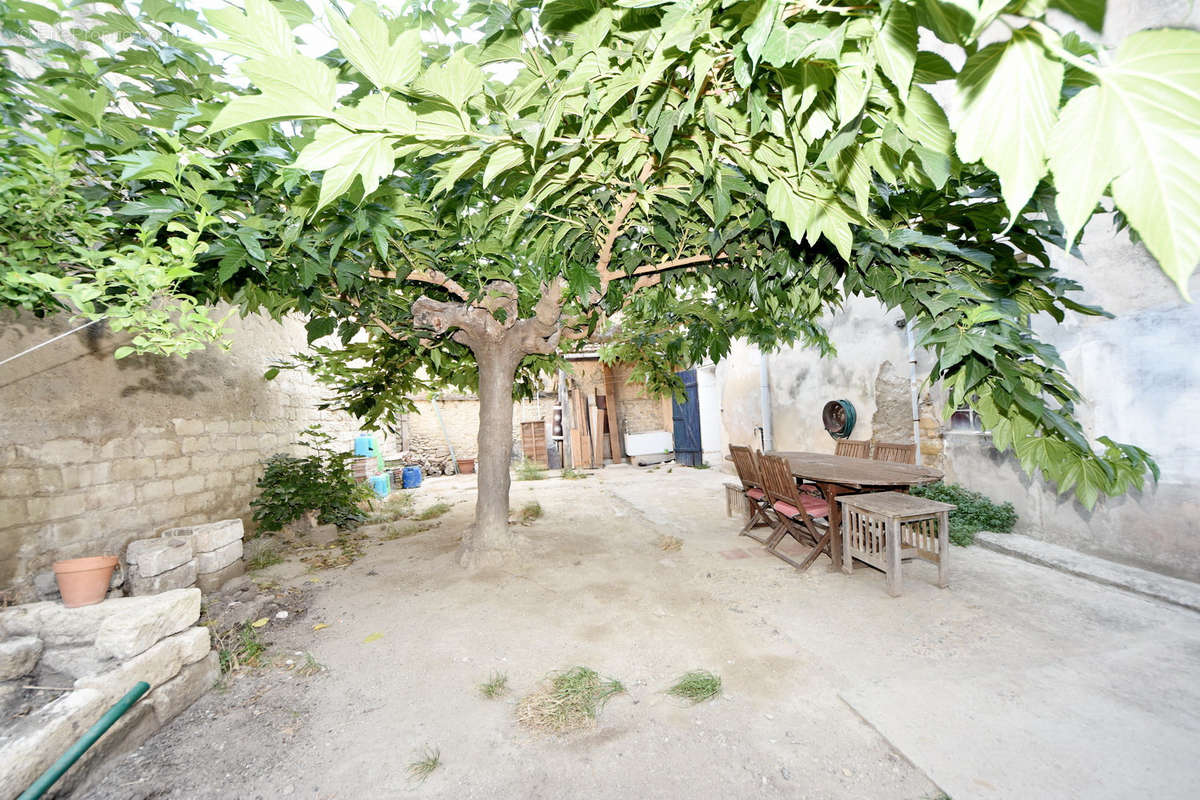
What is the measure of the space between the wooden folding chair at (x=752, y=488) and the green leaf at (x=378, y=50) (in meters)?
4.40

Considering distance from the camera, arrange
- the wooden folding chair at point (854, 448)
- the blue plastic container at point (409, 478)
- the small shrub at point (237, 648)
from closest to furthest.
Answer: the small shrub at point (237, 648), the wooden folding chair at point (854, 448), the blue plastic container at point (409, 478)

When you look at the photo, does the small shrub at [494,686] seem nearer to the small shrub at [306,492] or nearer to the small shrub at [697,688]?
the small shrub at [697,688]

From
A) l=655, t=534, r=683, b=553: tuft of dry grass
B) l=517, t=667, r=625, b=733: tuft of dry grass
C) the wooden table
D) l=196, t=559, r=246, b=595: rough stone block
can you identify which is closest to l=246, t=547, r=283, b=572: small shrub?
l=196, t=559, r=246, b=595: rough stone block

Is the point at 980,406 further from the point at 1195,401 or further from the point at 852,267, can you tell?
the point at 1195,401

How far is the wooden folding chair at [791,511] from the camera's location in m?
3.93

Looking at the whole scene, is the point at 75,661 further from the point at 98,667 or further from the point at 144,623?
the point at 144,623

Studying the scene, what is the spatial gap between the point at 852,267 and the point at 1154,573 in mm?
4055

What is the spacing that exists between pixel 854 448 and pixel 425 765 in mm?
5551

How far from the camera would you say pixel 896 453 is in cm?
522

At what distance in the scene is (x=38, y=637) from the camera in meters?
2.26

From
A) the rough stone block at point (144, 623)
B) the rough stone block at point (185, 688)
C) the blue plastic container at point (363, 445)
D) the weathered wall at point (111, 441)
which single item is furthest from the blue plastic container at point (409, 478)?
the rough stone block at point (144, 623)

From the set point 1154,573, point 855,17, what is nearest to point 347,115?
point 855,17

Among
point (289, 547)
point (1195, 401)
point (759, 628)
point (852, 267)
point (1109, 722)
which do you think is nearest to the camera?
point (852, 267)

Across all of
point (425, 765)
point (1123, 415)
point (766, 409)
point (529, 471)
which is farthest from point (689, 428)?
point (425, 765)
